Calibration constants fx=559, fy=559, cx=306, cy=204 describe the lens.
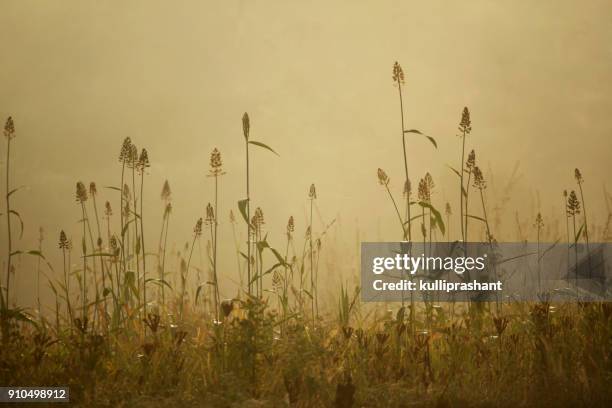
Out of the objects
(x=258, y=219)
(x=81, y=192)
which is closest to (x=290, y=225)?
(x=258, y=219)

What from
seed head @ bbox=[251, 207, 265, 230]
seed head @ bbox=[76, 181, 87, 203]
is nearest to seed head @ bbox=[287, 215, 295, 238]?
seed head @ bbox=[251, 207, 265, 230]

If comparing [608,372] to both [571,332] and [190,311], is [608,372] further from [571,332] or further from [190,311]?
[190,311]

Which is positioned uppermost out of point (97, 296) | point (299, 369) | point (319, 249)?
point (319, 249)

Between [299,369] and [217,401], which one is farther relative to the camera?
[299,369]

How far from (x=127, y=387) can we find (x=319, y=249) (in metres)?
1.61

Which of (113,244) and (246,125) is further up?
(246,125)

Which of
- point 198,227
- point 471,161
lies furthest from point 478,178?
point 198,227

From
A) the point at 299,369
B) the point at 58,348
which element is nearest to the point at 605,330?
the point at 299,369

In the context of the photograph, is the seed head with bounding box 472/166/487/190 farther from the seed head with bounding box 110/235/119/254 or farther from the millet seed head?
the seed head with bounding box 110/235/119/254

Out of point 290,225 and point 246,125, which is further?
point 290,225

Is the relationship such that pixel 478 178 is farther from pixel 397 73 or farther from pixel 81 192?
pixel 81 192

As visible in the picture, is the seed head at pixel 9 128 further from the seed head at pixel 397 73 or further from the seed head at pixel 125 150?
the seed head at pixel 397 73

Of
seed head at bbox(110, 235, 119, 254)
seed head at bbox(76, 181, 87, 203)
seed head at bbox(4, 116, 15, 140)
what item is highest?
seed head at bbox(4, 116, 15, 140)

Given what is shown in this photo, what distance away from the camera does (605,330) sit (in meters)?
2.96
